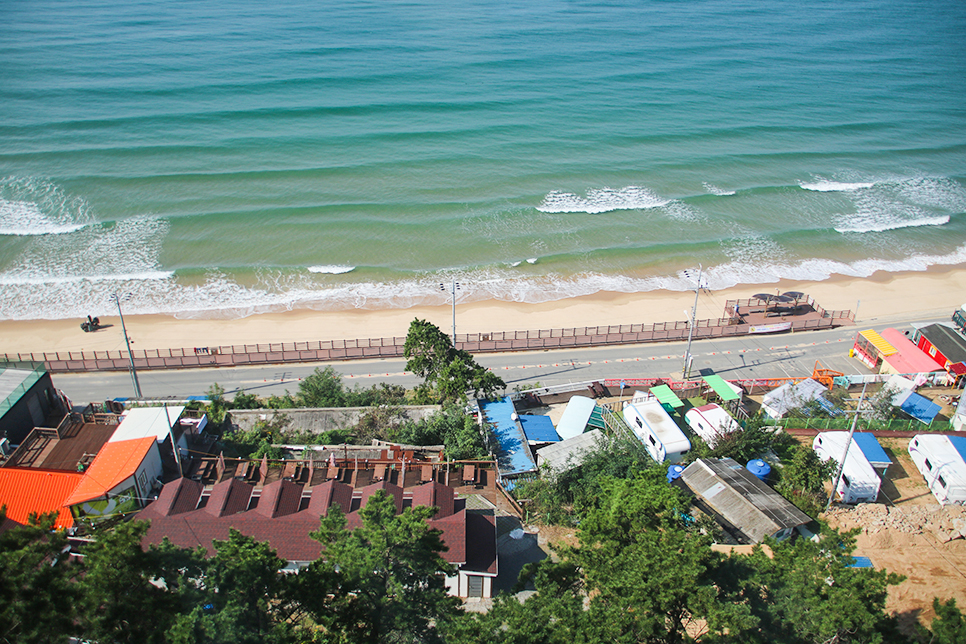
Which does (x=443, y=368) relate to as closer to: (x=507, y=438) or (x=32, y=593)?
(x=507, y=438)

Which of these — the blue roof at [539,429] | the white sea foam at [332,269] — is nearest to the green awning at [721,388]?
the blue roof at [539,429]

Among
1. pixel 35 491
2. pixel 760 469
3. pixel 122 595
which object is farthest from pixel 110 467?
pixel 760 469

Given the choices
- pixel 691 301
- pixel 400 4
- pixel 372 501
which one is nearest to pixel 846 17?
pixel 400 4

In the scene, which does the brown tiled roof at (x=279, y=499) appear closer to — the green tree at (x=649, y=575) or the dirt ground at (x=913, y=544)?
the green tree at (x=649, y=575)

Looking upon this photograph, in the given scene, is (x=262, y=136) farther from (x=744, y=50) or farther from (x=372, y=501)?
(x=744, y=50)

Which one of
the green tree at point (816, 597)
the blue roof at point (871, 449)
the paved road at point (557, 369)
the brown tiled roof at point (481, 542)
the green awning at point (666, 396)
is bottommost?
the paved road at point (557, 369)

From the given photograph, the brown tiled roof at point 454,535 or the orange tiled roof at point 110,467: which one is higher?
the orange tiled roof at point 110,467
